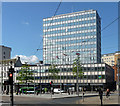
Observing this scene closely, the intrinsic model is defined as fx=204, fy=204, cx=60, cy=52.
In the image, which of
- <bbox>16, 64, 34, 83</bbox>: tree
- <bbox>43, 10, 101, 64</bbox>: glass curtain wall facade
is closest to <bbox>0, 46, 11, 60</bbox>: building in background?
<bbox>43, 10, 101, 64</bbox>: glass curtain wall facade

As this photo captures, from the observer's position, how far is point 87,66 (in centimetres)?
7919

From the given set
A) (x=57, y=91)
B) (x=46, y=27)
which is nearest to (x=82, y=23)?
(x=46, y=27)

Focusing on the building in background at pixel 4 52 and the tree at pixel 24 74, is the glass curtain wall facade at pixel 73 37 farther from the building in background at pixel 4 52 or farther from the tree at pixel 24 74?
the tree at pixel 24 74

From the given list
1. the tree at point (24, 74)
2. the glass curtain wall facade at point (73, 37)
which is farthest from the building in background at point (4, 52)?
the tree at point (24, 74)

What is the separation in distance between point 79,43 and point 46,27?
68.3 feet

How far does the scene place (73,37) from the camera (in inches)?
3996

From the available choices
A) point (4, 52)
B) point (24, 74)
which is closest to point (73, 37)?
point (4, 52)

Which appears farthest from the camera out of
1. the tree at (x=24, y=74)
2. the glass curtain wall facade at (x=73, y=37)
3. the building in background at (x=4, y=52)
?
the building in background at (x=4, y=52)

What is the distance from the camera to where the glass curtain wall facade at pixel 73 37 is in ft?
320

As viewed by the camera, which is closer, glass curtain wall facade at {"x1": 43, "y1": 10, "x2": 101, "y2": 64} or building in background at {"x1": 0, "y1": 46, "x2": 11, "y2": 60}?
glass curtain wall facade at {"x1": 43, "y1": 10, "x2": 101, "y2": 64}

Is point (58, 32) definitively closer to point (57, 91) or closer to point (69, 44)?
point (69, 44)

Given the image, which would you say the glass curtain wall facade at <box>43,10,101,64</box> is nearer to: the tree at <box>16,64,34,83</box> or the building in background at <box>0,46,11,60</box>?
the building in background at <box>0,46,11,60</box>

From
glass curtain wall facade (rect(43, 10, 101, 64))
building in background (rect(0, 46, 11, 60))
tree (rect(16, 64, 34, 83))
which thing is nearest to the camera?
tree (rect(16, 64, 34, 83))

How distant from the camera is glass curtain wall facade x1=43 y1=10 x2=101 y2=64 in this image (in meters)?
97.6
